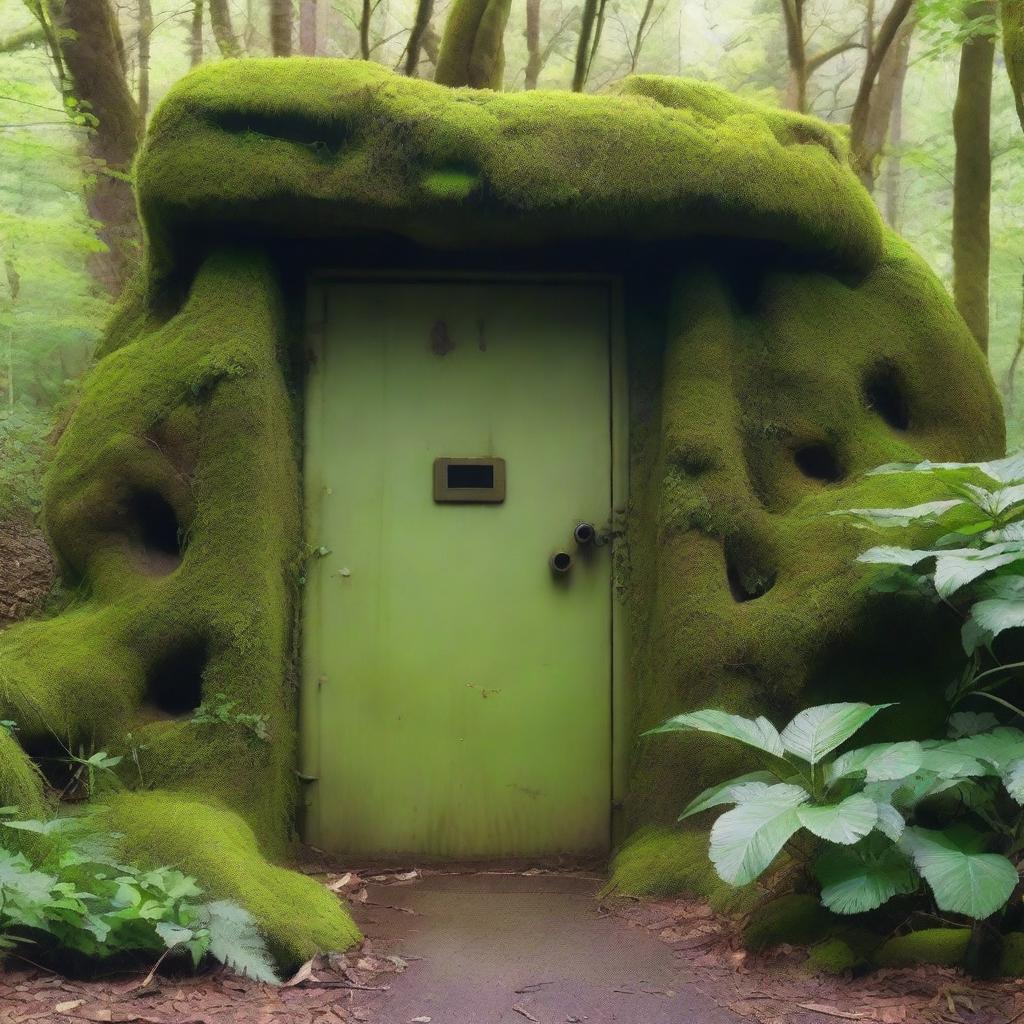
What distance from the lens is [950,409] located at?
16.2 feet

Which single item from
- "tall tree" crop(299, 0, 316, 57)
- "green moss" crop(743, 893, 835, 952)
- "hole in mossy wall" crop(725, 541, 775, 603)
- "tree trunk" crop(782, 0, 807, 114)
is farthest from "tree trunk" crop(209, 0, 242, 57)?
"green moss" crop(743, 893, 835, 952)

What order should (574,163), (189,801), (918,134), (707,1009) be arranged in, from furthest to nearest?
(918,134)
(574,163)
(189,801)
(707,1009)

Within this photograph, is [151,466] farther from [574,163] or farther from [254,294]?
[574,163]

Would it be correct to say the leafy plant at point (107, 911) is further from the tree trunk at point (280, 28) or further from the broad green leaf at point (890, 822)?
the tree trunk at point (280, 28)

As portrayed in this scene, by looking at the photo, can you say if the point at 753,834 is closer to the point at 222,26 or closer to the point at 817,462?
the point at 817,462

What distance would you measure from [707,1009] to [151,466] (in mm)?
3129

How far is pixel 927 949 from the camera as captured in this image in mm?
3102

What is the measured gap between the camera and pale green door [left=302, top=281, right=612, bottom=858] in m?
4.97

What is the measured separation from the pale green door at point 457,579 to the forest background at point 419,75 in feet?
8.52

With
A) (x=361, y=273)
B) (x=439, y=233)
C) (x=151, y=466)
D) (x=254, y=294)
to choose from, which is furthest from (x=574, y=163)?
(x=151, y=466)

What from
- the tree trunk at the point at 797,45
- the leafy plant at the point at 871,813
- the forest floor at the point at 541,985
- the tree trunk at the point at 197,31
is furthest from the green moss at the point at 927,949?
the tree trunk at the point at 197,31

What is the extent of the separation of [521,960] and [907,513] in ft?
6.53

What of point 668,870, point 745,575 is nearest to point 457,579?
point 745,575

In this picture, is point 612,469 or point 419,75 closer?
point 612,469
